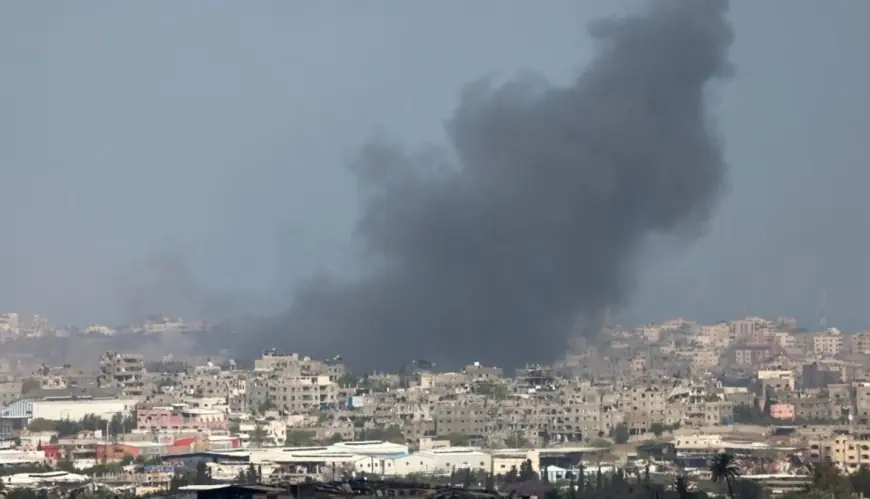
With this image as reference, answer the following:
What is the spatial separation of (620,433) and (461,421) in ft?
16.1

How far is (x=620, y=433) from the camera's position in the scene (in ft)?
236

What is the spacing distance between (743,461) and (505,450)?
7.45m

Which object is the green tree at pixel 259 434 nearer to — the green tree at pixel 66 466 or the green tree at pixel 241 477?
the green tree at pixel 66 466

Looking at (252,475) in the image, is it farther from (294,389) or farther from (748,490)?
(294,389)

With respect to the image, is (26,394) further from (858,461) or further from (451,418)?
(858,461)

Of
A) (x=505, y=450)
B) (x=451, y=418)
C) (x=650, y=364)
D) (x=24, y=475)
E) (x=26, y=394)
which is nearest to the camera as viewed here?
(x=24, y=475)

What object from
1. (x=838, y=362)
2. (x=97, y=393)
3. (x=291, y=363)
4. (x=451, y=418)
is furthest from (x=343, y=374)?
(x=838, y=362)

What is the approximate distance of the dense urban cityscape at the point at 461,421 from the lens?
56844mm

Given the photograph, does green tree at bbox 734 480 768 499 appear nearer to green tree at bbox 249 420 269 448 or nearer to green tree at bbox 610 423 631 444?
green tree at bbox 610 423 631 444

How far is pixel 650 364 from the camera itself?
9469cm

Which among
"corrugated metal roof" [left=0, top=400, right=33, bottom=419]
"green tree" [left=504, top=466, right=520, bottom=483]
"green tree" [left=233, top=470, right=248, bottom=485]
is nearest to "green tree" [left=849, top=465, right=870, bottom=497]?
"green tree" [left=504, top=466, right=520, bottom=483]

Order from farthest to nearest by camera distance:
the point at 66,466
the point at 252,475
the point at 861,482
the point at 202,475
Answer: the point at 66,466 < the point at 252,475 < the point at 202,475 < the point at 861,482

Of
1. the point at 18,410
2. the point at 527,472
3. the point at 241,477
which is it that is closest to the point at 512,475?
the point at 527,472

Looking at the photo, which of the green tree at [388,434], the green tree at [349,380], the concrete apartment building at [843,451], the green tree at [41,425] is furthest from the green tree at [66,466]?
the green tree at [349,380]
